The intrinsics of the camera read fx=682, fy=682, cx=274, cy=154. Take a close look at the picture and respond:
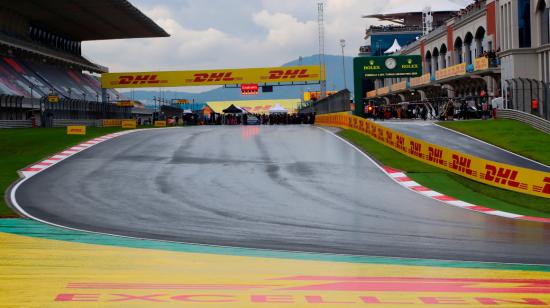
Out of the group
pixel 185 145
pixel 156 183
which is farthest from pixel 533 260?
pixel 185 145

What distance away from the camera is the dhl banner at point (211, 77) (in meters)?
65.3

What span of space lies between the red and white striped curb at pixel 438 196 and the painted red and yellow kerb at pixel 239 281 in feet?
17.0

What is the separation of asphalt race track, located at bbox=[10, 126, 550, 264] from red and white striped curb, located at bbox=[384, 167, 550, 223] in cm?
40

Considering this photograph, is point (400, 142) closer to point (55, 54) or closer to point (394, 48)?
point (55, 54)

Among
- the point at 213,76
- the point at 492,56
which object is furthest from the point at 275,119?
the point at 492,56

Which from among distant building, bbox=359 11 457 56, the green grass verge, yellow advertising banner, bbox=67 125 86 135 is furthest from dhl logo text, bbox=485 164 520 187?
distant building, bbox=359 11 457 56

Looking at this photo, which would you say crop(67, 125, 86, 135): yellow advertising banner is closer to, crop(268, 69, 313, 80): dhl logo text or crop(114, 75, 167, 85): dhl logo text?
crop(114, 75, 167, 85): dhl logo text

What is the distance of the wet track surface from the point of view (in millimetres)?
22156

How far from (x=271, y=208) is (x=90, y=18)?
63.0 meters

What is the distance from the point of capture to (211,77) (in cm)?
6625

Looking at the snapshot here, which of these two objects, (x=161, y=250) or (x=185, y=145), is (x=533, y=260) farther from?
(x=185, y=145)

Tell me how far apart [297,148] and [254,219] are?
1347cm

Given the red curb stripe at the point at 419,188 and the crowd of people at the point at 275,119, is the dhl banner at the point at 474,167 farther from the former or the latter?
the crowd of people at the point at 275,119

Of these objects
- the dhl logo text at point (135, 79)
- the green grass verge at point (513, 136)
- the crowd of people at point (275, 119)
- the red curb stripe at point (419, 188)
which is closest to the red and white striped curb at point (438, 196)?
the red curb stripe at point (419, 188)
